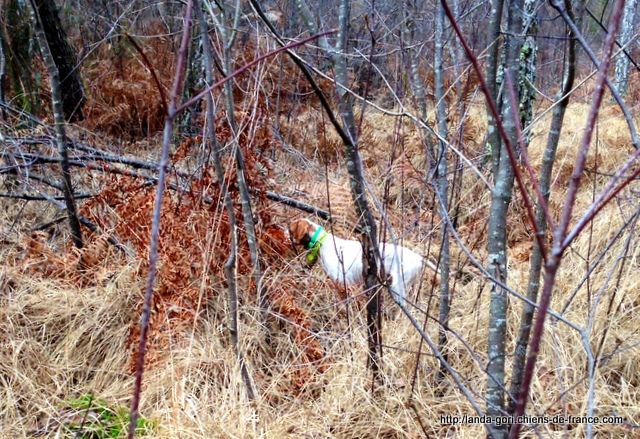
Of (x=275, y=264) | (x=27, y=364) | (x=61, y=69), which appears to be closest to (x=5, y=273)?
(x=27, y=364)

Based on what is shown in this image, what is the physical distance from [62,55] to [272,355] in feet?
14.4

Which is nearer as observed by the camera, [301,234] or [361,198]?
[361,198]

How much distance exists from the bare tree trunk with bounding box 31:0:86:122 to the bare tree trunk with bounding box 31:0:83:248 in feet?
8.07

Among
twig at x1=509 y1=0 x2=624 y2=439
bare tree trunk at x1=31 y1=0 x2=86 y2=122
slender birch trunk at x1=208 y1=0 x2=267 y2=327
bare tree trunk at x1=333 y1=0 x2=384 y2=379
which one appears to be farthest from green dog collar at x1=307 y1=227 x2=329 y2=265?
bare tree trunk at x1=31 y1=0 x2=86 y2=122

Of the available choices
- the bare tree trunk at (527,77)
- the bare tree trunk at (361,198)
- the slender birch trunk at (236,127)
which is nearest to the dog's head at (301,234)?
the slender birch trunk at (236,127)

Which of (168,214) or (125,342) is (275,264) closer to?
(168,214)

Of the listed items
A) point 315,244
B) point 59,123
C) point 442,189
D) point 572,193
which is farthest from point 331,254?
point 572,193

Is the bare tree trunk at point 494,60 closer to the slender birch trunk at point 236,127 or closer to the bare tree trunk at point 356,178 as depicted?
the bare tree trunk at point 356,178

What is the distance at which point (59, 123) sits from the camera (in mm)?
2764

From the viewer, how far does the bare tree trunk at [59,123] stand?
258 cm

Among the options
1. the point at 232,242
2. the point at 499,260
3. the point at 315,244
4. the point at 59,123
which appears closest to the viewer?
the point at 499,260

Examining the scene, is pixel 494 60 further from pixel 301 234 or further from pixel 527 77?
pixel 527 77

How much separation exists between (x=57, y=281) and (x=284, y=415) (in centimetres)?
149

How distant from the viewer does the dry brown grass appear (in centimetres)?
198
